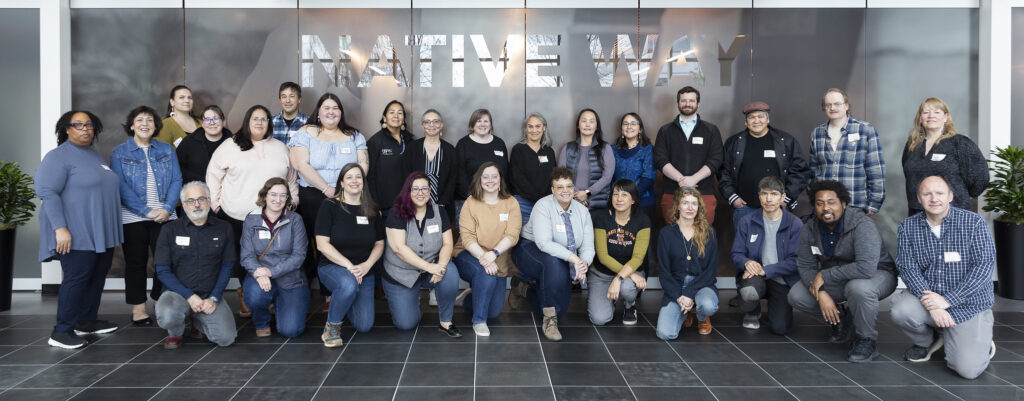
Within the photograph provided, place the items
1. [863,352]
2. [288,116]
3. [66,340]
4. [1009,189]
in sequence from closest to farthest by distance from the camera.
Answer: [863,352], [66,340], [288,116], [1009,189]

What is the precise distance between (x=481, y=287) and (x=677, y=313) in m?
1.30

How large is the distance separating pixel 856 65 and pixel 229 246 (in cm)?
555

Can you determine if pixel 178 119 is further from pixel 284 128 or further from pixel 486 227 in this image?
pixel 486 227

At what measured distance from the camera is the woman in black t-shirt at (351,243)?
3.86 metres

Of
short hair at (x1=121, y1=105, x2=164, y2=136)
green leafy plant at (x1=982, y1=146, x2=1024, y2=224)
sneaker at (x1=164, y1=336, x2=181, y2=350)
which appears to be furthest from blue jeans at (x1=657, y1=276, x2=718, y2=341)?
short hair at (x1=121, y1=105, x2=164, y2=136)

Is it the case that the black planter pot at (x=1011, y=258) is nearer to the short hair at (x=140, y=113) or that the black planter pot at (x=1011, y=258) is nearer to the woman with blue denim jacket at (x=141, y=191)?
the woman with blue denim jacket at (x=141, y=191)

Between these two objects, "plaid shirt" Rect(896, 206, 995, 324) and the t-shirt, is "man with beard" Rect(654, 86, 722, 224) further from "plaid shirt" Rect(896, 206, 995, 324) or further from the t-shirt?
the t-shirt

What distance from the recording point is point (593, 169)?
4.93 metres

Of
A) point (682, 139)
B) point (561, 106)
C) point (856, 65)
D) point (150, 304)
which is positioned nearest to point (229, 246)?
point (150, 304)

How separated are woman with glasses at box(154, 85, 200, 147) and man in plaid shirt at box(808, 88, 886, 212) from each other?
5.08 meters

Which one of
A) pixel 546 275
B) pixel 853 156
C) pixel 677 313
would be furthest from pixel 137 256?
pixel 853 156

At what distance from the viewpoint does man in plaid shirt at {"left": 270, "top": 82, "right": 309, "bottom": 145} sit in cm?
469

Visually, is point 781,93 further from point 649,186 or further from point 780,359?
point 780,359

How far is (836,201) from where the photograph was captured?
11.9 feet
